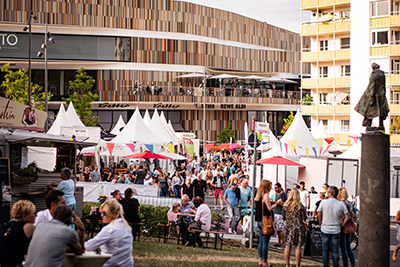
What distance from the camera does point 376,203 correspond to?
9.75 m

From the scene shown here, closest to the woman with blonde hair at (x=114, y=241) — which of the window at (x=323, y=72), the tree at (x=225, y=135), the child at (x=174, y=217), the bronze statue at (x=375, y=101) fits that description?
the bronze statue at (x=375, y=101)

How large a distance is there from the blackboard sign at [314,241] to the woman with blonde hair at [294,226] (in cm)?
276

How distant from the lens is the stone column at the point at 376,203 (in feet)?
31.9

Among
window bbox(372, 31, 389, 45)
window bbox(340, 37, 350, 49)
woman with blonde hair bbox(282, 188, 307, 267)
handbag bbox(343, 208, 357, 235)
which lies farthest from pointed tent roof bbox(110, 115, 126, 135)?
woman with blonde hair bbox(282, 188, 307, 267)

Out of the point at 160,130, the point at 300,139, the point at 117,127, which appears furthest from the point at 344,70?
the point at 300,139

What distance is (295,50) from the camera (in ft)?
269

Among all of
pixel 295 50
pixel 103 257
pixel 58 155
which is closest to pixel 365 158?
pixel 103 257

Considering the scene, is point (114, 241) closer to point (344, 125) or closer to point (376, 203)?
point (376, 203)

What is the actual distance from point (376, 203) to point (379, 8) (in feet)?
133

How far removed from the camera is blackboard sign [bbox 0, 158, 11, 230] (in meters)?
11.1

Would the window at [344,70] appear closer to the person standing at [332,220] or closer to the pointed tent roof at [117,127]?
the pointed tent roof at [117,127]

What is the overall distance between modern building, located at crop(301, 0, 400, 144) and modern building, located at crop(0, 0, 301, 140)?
15.7 meters

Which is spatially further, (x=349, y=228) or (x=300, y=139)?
(x=300, y=139)

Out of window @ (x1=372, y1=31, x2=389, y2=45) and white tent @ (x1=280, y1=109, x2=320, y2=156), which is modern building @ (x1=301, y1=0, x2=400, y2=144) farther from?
white tent @ (x1=280, y1=109, x2=320, y2=156)
